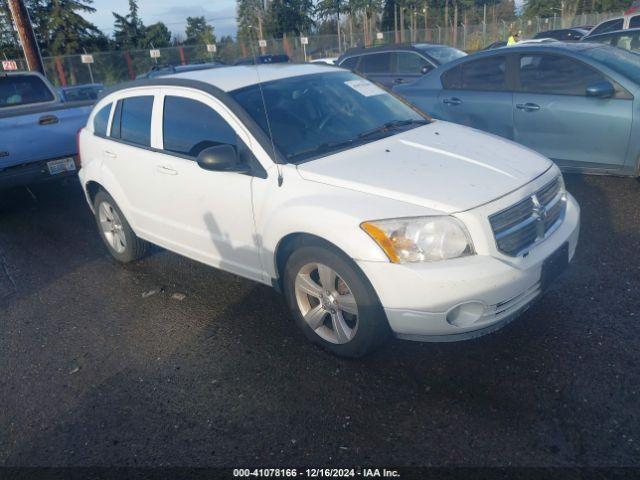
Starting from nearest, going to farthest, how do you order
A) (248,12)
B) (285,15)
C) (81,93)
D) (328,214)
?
(328,214) < (248,12) < (285,15) < (81,93)

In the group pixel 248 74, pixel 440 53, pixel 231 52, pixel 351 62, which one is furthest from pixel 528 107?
pixel 231 52

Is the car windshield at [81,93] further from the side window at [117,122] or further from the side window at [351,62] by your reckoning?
the side window at [117,122]

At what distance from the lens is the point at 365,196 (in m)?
2.99

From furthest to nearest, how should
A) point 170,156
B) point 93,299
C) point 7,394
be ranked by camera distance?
point 93,299 < point 170,156 < point 7,394

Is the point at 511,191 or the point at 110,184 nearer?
the point at 511,191

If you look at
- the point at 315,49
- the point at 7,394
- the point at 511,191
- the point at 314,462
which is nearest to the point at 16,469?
the point at 7,394

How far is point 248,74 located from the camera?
4125 millimetres

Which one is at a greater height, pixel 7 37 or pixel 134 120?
pixel 7 37

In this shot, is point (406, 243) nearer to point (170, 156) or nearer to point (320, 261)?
point (320, 261)

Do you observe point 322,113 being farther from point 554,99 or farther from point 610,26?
point 610,26

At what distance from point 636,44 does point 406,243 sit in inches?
365

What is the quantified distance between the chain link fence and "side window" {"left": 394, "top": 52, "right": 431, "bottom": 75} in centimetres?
758

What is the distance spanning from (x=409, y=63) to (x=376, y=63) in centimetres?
74

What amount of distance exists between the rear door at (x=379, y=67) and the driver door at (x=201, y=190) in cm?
730
